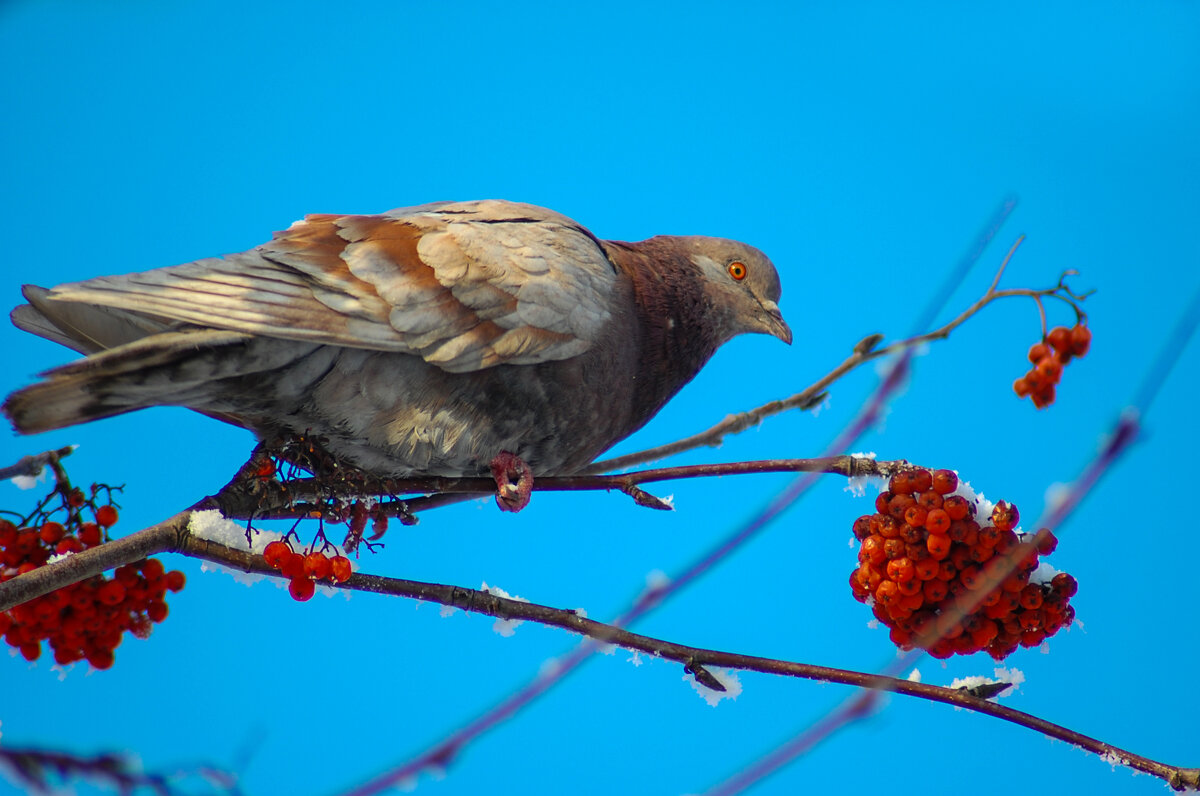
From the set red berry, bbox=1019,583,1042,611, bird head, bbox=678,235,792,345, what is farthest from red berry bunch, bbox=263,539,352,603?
bird head, bbox=678,235,792,345

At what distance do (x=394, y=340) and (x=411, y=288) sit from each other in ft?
0.42

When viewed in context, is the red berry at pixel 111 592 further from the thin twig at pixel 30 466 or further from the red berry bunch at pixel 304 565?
the red berry bunch at pixel 304 565

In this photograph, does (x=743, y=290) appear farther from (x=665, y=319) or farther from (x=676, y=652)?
(x=676, y=652)

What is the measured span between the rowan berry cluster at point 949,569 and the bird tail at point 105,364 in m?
1.21

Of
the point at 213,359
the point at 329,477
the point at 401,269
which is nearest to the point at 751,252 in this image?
the point at 401,269

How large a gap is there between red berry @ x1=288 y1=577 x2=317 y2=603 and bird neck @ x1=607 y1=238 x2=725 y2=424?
1023mm

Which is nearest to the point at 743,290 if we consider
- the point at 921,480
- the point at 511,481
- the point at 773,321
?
the point at 773,321

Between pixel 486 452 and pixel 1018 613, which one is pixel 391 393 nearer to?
pixel 486 452

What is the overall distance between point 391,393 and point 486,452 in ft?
0.83

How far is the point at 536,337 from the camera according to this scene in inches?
86.3

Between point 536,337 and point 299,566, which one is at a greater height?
point 536,337

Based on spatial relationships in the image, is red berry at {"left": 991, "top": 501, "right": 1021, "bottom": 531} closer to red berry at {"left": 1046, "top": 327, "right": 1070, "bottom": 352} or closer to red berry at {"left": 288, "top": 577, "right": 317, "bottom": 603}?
red berry at {"left": 1046, "top": 327, "right": 1070, "bottom": 352}

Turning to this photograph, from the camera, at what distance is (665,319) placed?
104 inches

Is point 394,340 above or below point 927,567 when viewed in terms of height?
above
